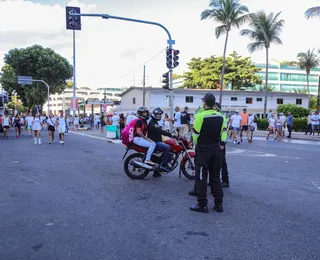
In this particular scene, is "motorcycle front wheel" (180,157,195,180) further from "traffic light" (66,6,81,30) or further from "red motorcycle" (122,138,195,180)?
"traffic light" (66,6,81,30)

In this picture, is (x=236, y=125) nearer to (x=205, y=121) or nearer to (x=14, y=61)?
(x=205, y=121)

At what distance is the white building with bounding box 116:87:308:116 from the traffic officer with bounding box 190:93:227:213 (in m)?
40.2

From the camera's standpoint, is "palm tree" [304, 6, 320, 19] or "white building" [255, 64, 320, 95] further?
"white building" [255, 64, 320, 95]

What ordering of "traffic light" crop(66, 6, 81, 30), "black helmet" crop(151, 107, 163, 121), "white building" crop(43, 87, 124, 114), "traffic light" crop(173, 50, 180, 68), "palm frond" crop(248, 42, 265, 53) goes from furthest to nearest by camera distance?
"white building" crop(43, 87, 124, 114), "palm frond" crop(248, 42, 265, 53), "traffic light" crop(173, 50, 180, 68), "traffic light" crop(66, 6, 81, 30), "black helmet" crop(151, 107, 163, 121)

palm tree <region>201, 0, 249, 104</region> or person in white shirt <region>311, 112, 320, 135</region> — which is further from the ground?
palm tree <region>201, 0, 249, 104</region>

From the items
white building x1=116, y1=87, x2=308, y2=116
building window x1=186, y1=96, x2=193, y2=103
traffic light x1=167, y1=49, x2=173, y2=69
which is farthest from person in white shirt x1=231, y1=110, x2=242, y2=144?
building window x1=186, y1=96, x2=193, y2=103

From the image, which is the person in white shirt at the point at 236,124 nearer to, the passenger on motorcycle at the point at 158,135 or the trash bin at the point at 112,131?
the trash bin at the point at 112,131

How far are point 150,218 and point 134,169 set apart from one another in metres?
2.93

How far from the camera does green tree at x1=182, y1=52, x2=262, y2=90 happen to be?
176 feet

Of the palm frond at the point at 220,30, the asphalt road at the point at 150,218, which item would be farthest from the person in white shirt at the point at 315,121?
the palm frond at the point at 220,30

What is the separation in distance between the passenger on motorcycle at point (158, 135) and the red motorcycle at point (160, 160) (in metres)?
0.12

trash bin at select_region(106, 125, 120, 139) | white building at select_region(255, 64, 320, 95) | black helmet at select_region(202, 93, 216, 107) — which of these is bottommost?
trash bin at select_region(106, 125, 120, 139)

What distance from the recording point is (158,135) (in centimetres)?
742

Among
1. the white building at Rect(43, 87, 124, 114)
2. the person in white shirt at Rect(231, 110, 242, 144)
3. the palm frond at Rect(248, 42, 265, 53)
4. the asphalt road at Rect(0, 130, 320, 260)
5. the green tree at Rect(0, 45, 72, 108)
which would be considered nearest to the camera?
the asphalt road at Rect(0, 130, 320, 260)
